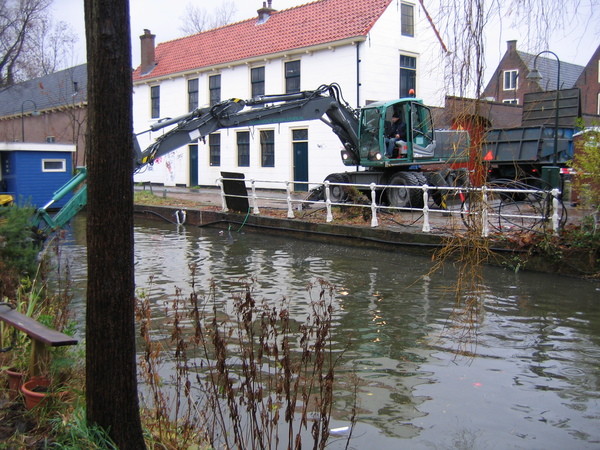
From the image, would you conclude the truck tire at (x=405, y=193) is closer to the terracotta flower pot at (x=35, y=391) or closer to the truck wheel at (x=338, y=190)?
the truck wheel at (x=338, y=190)

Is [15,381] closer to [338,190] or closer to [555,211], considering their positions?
[555,211]

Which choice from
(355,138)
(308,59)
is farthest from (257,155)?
(355,138)

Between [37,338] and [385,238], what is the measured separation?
416 inches

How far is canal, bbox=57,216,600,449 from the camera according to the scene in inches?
200

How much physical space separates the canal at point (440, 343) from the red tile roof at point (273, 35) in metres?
13.3

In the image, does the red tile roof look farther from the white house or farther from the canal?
the canal

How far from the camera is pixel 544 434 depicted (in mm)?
4926

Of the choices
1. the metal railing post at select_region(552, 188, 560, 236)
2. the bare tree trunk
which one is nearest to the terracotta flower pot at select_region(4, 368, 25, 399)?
the bare tree trunk

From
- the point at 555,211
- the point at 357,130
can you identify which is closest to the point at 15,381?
the point at 555,211

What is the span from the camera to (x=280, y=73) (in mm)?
26641

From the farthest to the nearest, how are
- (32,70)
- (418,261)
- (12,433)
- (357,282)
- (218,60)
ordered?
(32,70) → (218,60) → (418,261) → (357,282) → (12,433)

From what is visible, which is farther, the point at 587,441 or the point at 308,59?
the point at 308,59

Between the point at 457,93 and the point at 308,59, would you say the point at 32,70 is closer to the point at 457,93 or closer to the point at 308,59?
the point at 308,59

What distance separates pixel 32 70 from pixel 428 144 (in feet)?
93.3
